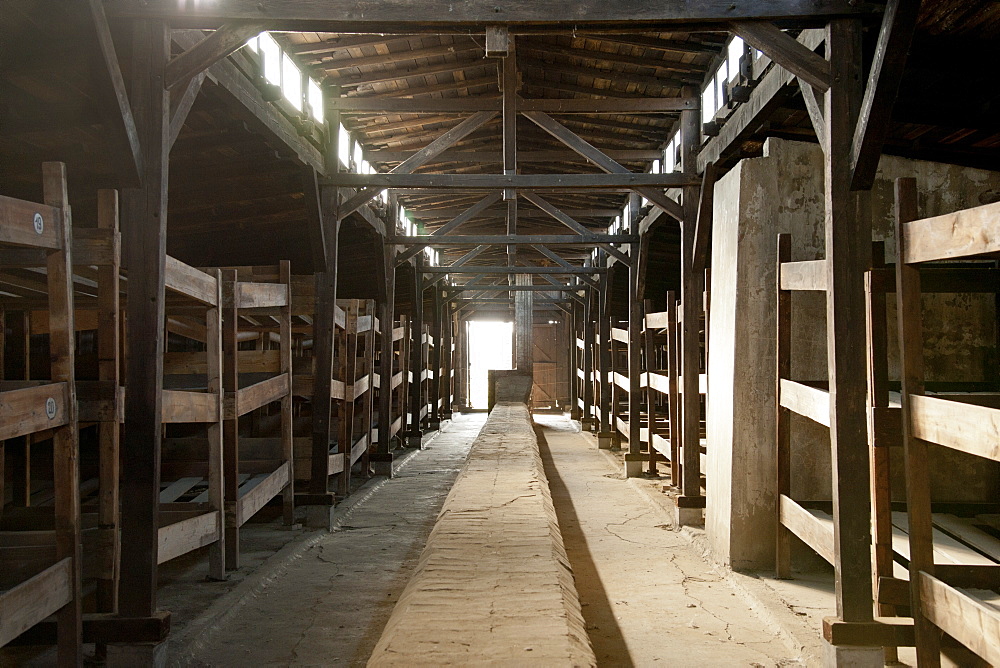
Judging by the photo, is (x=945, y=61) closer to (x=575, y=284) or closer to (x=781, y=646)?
(x=781, y=646)

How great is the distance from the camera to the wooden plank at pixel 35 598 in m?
2.91

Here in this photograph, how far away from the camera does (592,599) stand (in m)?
5.25

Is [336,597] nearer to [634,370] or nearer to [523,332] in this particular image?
[634,370]

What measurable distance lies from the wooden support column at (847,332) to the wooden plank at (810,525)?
0.61ft

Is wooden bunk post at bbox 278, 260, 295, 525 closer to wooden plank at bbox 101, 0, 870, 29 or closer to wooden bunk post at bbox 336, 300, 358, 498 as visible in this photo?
wooden bunk post at bbox 336, 300, 358, 498

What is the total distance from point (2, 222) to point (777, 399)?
4488 mm

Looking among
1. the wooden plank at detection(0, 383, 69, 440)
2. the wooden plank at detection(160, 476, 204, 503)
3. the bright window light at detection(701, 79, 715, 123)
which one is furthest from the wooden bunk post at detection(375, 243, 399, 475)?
the wooden plank at detection(0, 383, 69, 440)

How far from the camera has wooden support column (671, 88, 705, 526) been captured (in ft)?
24.0

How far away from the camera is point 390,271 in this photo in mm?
11609

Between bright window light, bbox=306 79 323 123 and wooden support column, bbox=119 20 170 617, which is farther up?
bright window light, bbox=306 79 323 123

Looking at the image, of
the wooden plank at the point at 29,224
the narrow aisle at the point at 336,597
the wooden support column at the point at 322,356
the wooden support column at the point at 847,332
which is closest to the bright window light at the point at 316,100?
the wooden support column at the point at 322,356

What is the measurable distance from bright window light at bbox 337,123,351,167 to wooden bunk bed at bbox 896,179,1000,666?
761cm

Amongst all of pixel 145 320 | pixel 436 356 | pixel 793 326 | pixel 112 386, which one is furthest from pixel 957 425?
pixel 436 356

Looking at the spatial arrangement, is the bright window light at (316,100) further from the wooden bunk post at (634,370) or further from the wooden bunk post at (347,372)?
the wooden bunk post at (634,370)
